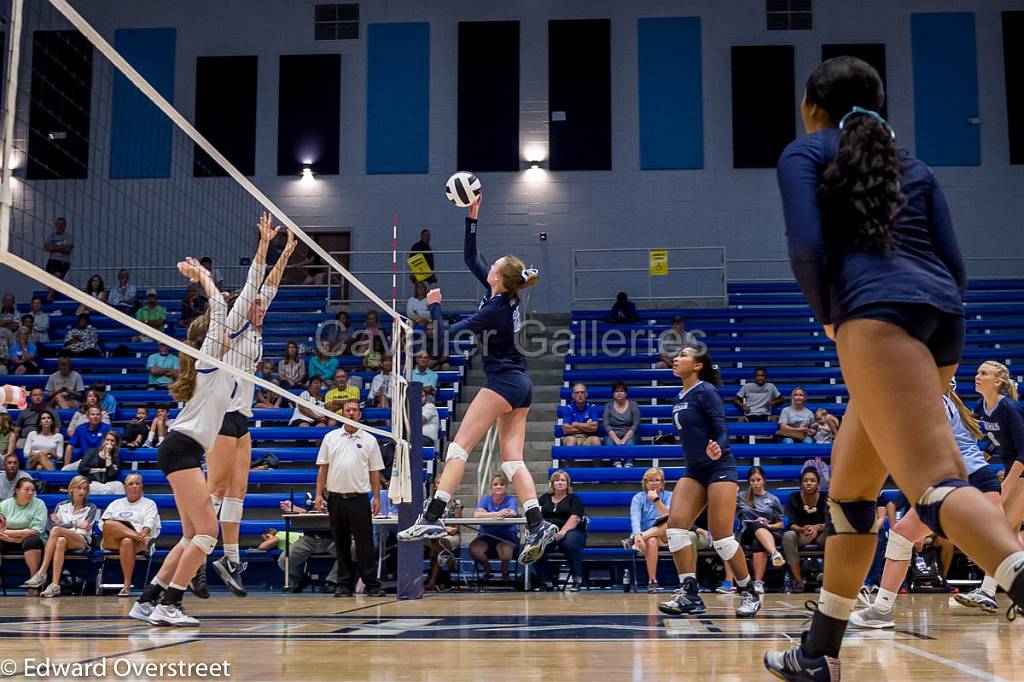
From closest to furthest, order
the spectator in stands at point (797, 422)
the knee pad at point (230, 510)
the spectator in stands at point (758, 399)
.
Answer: the knee pad at point (230, 510), the spectator in stands at point (797, 422), the spectator in stands at point (758, 399)

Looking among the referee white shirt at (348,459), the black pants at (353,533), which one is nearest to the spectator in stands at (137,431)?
the referee white shirt at (348,459)

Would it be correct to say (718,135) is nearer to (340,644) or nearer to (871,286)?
(340,644)

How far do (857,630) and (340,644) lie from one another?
3.49m

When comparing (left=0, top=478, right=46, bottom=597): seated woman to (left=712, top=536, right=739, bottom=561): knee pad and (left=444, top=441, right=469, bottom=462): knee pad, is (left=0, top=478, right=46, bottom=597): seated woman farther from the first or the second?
(left=712, top=536, right=739, bottom=561): knee pad

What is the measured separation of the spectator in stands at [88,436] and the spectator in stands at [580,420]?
22.5 feet

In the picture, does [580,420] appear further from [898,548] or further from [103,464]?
[898,548]

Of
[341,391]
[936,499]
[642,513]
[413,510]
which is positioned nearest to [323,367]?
[341,391]

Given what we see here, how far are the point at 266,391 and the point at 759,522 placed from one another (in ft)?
28.2

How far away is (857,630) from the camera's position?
6.61 m

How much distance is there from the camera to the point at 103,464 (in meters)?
13.9

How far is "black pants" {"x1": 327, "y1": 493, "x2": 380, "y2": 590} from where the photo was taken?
37.9 ft

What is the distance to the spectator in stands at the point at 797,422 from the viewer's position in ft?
48.6

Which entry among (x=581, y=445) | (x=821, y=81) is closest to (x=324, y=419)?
(x=581, y=445)

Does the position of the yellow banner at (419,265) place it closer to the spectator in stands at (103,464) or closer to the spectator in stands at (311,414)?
the spectator in stands at (311,414)
